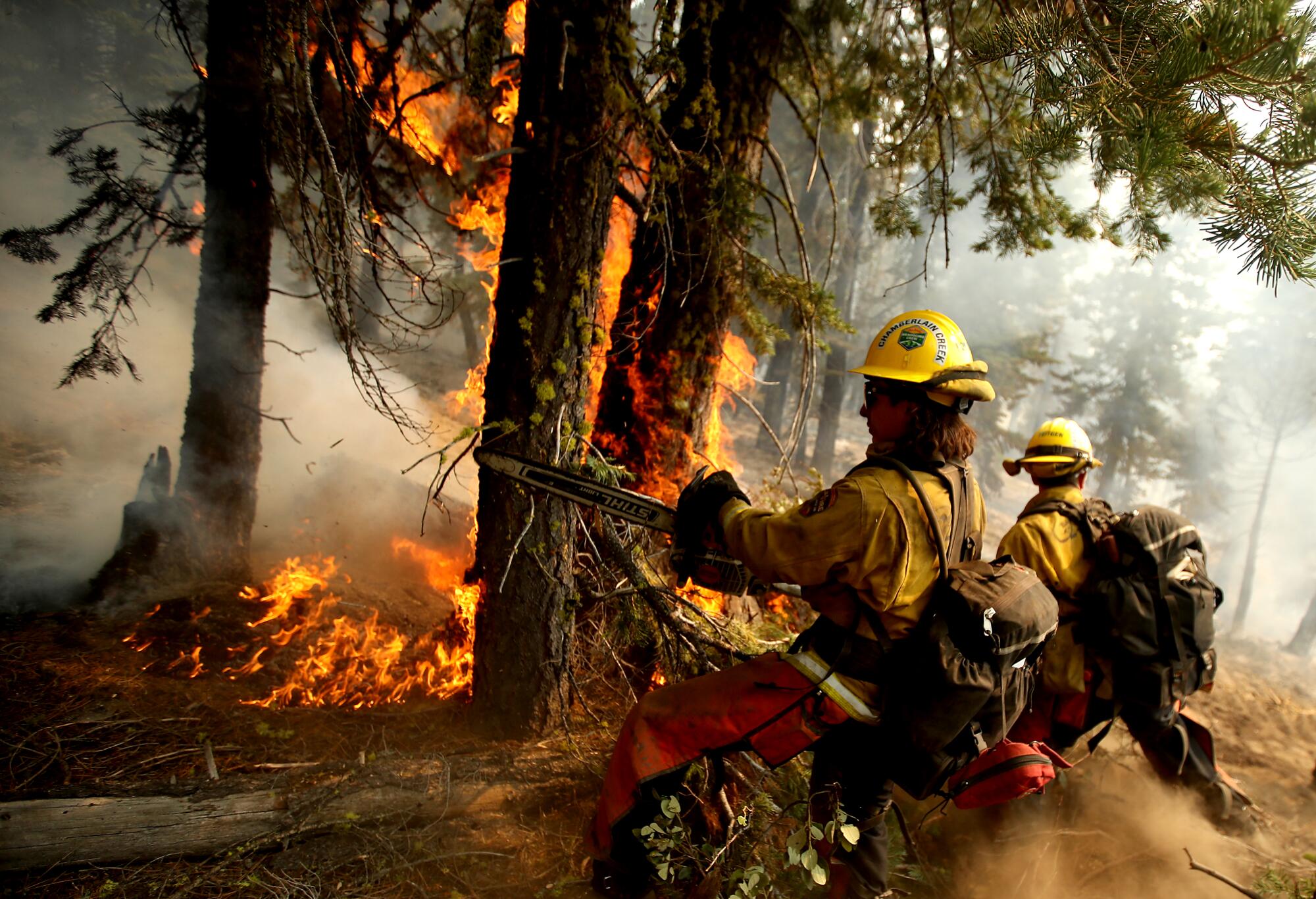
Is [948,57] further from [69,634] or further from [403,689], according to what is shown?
[69,634]

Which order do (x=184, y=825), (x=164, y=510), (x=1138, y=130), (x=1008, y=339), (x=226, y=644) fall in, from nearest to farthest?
1. (x=1138, y=130)
2. (x=184, y=825)
3. (x=226, y=644)
4. (x=164, y=510)
5. (x=1008, y=339)

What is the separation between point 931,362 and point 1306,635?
88.6 feet

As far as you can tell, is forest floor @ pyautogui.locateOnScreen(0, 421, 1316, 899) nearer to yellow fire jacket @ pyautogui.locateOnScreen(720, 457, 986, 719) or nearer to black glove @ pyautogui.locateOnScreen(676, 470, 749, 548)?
black glove @ pyautogui.locateOnScreen(676, 470, 749, 548)

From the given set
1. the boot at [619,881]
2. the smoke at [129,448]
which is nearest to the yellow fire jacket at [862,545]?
the boot at [619,881]

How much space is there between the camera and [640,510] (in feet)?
9.61

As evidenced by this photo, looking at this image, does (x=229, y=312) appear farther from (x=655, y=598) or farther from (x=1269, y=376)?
(x=1269, y=376)

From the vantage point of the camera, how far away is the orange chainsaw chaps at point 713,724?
264 centimetres

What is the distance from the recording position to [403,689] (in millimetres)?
4633

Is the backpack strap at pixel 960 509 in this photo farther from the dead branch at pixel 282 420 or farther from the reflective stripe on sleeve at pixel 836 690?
the dead branch at pixel 282 420

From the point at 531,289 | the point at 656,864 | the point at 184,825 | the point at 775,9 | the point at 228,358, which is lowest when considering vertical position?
the point at 184,825

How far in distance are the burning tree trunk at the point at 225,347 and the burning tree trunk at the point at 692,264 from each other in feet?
14.5

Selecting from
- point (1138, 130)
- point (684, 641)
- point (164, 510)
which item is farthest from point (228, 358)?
point (1138, 130)

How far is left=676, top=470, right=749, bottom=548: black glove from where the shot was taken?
2771 mm

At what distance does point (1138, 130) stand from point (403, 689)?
5.63 m
